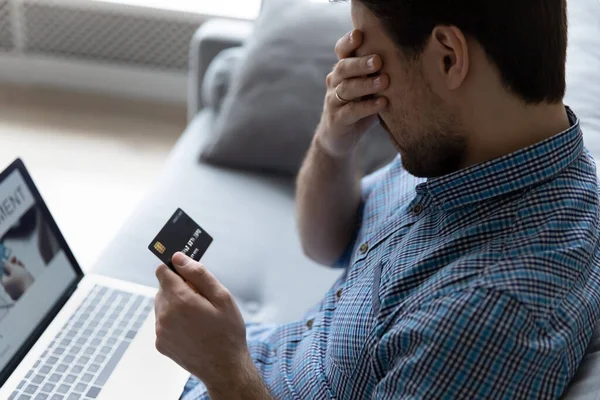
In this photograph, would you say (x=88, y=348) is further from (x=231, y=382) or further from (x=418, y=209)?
(x=418, y=209)

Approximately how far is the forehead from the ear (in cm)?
7

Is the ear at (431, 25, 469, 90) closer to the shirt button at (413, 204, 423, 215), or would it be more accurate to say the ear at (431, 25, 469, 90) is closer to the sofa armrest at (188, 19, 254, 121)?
the shirt button at (413, 204, 423, 215)

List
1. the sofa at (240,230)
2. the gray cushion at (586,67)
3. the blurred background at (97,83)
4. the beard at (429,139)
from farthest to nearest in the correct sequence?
the blurred background at (97,83)
the sofa at (240,230)
the gray cushion at (586,67)
the beard at (429,139)

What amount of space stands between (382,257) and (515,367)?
0.28m

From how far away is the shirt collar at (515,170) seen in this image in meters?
0.86

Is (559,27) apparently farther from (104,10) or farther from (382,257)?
(104,10)

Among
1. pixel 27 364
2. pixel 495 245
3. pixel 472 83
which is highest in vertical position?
pixel 472 83

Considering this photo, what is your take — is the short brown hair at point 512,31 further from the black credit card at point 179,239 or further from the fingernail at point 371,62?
the black credit card at point 179,239

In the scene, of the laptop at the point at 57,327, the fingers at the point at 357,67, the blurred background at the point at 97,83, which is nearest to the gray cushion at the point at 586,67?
the fingers at the point at 357,67

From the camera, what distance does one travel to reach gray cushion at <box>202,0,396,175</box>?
66.7 inches

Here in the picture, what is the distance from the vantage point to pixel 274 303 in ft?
4.80

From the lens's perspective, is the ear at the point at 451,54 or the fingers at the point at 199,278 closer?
the ear at the point at 451,54

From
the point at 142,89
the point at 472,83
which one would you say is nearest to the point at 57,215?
the point at 142,89

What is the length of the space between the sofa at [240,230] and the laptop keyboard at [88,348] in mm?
158
